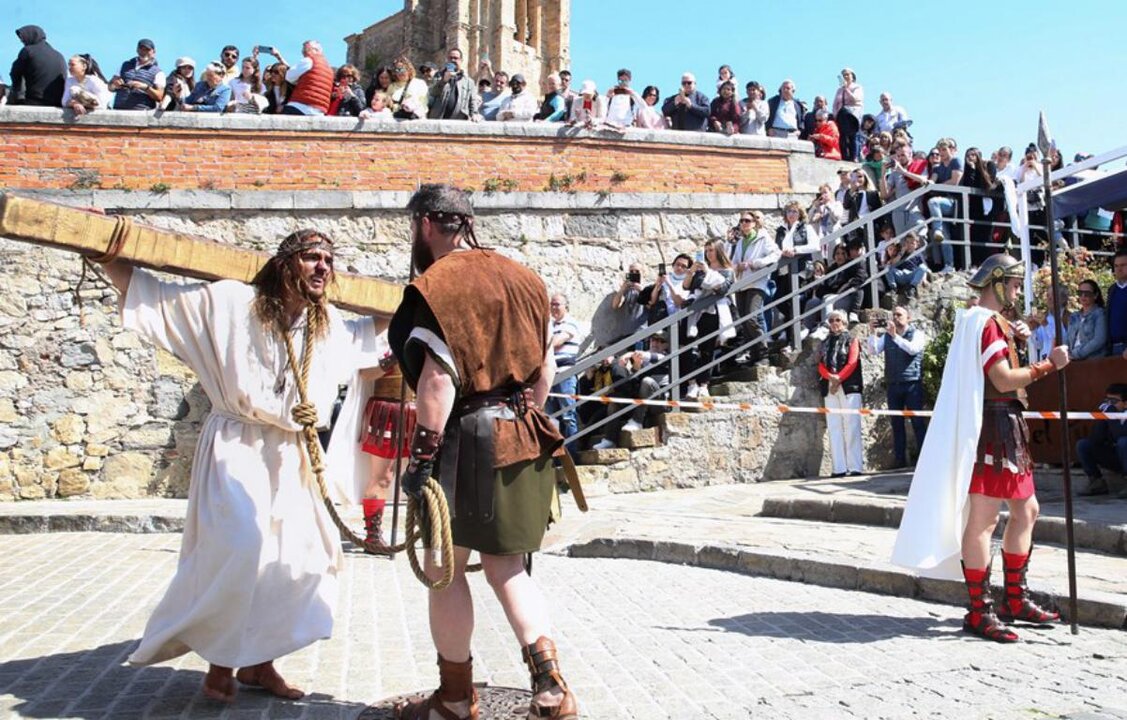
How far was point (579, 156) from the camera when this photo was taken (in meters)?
15.6

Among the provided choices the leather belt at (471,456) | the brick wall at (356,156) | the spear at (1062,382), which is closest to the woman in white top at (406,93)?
the brick wall at (356,156)

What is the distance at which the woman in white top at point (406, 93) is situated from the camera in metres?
15.1

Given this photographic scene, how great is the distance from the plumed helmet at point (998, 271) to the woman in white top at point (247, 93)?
10.9 metres

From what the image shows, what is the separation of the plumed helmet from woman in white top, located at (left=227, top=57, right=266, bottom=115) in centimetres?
1089

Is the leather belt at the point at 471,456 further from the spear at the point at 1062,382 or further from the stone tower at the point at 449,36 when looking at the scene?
the stone tower at the point at 449,36

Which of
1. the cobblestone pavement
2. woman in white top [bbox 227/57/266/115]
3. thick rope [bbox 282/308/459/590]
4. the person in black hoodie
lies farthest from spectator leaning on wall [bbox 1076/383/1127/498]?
the person in black hoodie

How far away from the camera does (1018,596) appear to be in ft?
18.9

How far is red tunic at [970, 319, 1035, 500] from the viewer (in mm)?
5672

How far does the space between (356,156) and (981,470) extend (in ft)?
34.5

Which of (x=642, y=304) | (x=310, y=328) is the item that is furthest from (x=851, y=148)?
(x=310, y=328)

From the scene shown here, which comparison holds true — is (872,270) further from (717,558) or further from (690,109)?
(717,558)

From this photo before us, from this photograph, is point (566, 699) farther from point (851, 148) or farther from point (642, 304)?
point (851, 148)

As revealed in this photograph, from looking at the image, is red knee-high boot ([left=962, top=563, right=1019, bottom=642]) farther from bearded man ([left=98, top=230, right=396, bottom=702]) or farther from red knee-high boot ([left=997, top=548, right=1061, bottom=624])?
bearded man ([left=98, top=230, right=396, bottom=702])

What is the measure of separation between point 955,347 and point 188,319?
12.9 feet
